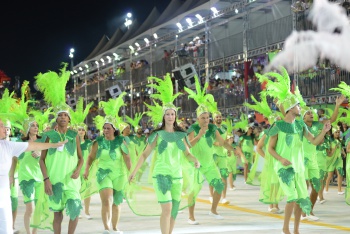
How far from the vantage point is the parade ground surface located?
36.2 feet

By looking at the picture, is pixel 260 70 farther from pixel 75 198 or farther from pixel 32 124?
pixel 75 198

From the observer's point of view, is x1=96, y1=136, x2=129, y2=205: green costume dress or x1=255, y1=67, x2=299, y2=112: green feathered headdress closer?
x1=255, y1=67, x2=299, y2=112: green feathered headdress

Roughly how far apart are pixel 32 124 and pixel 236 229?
3.61 metres

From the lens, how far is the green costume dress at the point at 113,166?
35.5 feet

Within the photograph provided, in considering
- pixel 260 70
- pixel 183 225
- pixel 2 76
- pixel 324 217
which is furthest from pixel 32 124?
pixel 2 76

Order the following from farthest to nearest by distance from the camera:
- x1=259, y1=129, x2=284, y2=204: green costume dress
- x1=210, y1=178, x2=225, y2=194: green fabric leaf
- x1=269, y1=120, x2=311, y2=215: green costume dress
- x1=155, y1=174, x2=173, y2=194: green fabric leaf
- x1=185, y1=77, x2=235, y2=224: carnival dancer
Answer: x1=210, y1=178, x2=225, y2=194: green fabric leaf → x1=185, y1=77, x2=235, y2=224: carnival dancer → x1=259, y1=129, x2=284, y2=204: green costume dress → x1=269, y1=120, x2=311, y2=215: green costume dress → x1=155, y1=174, x2=173, y2=194: green fabric leaf

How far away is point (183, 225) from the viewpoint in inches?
467

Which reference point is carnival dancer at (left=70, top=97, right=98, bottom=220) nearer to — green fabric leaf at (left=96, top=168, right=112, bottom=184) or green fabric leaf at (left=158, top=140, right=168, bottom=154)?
green fabric leaf at (left=96, top=168, right=112, bottom=184)

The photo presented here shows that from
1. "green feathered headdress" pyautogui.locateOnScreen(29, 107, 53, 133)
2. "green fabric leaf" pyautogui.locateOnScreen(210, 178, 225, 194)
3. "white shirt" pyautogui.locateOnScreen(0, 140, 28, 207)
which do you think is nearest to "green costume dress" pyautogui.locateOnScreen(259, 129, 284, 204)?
"green fabric leaf" pyautogui.locateOnScreen(210, 178, 225, 194)

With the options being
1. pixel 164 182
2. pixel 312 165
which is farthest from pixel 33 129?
pixel 312 165

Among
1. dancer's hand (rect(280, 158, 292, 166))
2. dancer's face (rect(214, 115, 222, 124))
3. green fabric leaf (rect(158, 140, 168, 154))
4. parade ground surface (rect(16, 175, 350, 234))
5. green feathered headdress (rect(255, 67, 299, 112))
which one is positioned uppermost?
green feathered headdress (rect(255, 67, 299, 112))

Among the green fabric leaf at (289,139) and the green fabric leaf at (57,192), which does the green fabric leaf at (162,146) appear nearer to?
the green fabric leaf at (57,192)

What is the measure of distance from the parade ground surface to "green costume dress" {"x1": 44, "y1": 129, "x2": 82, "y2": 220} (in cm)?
226

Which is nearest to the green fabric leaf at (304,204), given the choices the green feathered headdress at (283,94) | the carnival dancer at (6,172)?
the green feathered headdress at (283,94)
